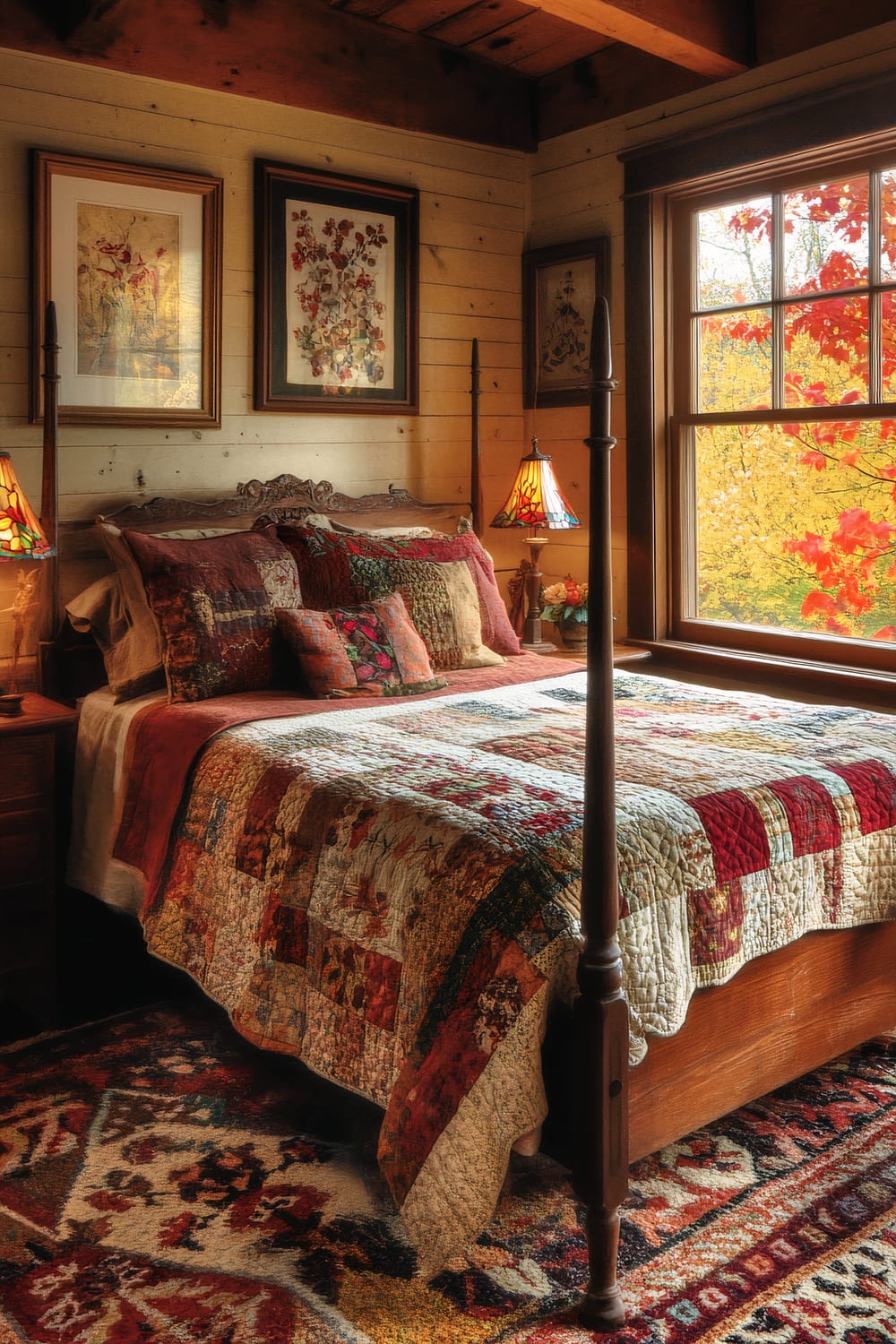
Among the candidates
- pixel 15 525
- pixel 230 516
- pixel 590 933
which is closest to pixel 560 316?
pixel 230 516

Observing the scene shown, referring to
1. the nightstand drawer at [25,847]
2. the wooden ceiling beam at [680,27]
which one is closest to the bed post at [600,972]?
the nightstand drawer at [25,847]

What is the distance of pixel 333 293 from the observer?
3717 millimetres

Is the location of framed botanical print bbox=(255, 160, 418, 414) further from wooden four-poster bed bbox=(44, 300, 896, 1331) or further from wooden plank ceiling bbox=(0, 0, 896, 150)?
wooden four-poster bed bbox=(44, 300, 896, 1331)

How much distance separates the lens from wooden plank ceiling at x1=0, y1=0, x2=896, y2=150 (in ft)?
10.2

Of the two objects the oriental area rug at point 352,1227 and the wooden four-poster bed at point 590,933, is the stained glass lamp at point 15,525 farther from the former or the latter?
the oriental area rug at point 352,1227

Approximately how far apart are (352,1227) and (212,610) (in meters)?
1.53

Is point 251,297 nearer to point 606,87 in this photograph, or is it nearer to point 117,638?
point 117,638

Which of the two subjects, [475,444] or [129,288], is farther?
[475,444]

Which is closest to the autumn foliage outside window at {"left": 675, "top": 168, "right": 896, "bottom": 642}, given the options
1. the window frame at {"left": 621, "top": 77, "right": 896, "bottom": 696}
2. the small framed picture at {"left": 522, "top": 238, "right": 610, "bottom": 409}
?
the window frame at {"left": 621, "top": 77, "right": 896, "bottom": 696}

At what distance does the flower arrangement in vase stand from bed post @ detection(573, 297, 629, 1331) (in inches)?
84.7

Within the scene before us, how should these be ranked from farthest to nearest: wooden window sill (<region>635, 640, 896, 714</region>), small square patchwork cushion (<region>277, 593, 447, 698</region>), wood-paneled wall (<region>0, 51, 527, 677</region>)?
wooden window sill (<region>635, 640, 896, 714</region>), wood-paneled wall (<region>0, 51, 527, 677</region>), small square patchwork cushion (<region>277, 593, 447, 698</region>)

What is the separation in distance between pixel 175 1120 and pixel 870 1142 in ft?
4.26

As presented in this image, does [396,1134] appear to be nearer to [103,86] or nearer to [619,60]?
[103,86]

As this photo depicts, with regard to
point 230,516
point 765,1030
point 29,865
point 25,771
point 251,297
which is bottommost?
point 765,1030
